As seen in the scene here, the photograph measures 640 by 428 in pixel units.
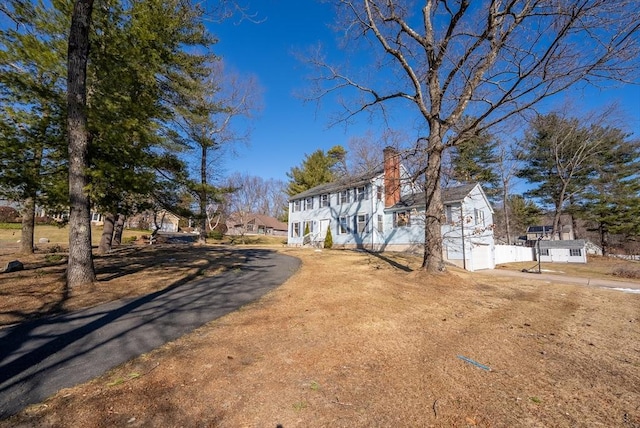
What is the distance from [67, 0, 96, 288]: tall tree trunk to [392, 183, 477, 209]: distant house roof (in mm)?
17413

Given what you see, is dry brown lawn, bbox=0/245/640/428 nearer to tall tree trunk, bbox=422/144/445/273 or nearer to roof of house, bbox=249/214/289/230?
tall tree trunk, bbox=422/144/445/273

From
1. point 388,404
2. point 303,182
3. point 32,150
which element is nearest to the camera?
point 388,404

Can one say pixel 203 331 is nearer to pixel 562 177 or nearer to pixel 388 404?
pixel 388 404

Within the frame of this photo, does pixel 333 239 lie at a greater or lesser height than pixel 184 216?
lesser

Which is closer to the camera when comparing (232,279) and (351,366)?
(351,366)

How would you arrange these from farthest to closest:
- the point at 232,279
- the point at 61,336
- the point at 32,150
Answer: the point at 232,279
the point at 32,150
the point at 61,336

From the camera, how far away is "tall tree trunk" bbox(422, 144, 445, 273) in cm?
912

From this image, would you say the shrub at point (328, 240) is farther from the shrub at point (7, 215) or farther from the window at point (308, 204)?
the shrub at point (7, 215)

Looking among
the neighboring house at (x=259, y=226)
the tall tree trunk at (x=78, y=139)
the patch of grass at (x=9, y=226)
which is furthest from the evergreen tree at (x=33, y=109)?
the neighboring house at (x=259, y=226)

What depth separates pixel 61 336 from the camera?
4172mm

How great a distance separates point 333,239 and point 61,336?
68.6ft

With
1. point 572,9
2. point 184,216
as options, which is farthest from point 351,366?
point 184,216

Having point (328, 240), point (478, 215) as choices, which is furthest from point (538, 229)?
point (328, 240)

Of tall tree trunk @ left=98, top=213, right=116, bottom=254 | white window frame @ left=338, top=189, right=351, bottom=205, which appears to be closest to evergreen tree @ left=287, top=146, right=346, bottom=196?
white window frame @ left=338, top=189, right=351, bottom=205
